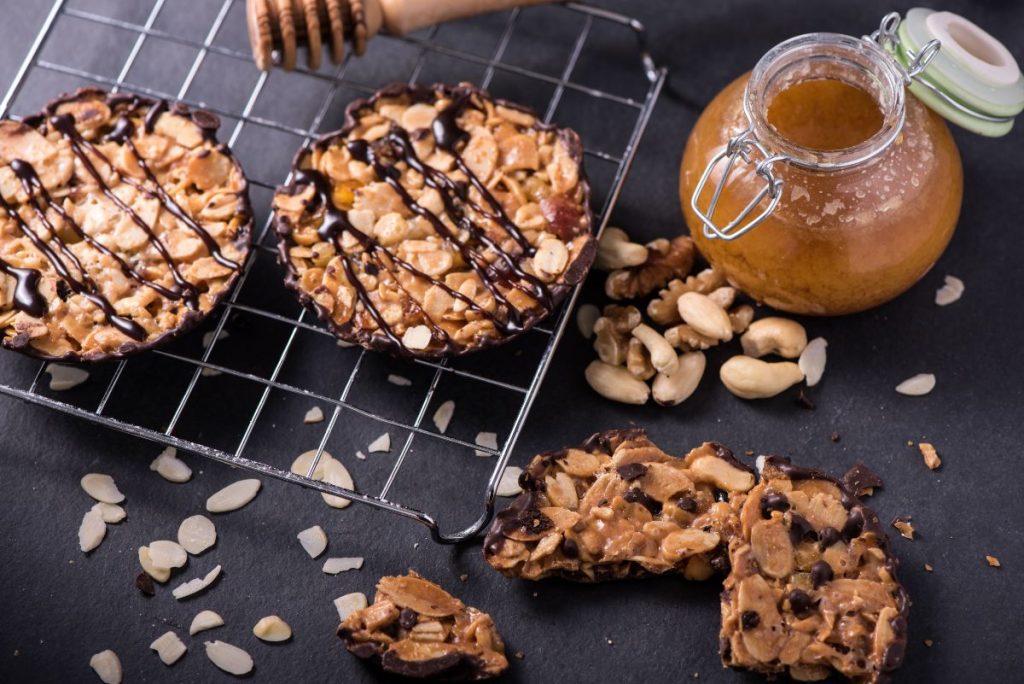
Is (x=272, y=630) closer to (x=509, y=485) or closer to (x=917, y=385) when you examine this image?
(x=509, y=485)

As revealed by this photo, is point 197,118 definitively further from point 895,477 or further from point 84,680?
Answer: point 895,477

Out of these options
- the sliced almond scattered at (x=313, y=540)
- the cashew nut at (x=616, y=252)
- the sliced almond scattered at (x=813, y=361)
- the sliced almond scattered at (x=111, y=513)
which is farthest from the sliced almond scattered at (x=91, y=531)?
the sliced almond scattered at (x=813, y=361)

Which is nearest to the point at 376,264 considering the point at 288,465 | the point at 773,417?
the point at 288,465

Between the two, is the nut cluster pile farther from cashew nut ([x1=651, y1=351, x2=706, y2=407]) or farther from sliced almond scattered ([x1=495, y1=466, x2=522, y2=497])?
sliced almond scattered ([x1=495, y1=466, x2=522, y2=497])

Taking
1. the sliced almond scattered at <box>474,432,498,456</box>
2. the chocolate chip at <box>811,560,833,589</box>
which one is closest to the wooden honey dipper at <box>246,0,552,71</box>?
the sliced almond scattered at <box>474,432,498,456</box>

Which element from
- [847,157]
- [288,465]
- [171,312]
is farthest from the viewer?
[288,465]

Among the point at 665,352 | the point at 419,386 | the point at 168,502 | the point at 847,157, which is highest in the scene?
the point at 847,157
